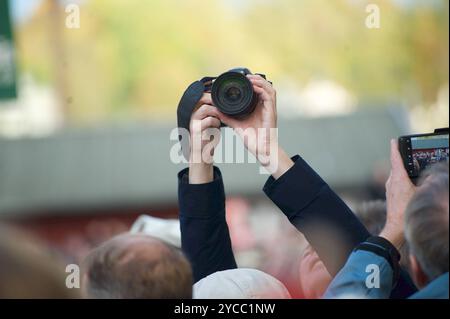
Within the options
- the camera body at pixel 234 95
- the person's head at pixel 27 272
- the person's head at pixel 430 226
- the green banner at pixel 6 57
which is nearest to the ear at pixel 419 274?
the person's head at pixel 430 226

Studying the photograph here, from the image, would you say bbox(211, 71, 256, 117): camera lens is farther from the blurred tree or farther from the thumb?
the blurred tree

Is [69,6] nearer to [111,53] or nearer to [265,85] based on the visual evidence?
[265,85]

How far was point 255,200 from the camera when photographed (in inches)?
440

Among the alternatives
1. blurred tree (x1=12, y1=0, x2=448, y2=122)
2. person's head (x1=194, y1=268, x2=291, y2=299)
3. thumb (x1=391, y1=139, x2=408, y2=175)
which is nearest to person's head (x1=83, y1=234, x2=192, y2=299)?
person's head (x1=194, y1=268, x2=291, y2=299)

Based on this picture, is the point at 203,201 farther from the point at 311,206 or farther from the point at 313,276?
the point at 313,276

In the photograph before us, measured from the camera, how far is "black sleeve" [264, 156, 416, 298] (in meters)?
1.79

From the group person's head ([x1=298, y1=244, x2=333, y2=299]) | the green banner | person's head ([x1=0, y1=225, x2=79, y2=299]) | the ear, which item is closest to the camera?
person's head ([x1=0, y1=225, x2=79, y2=299])

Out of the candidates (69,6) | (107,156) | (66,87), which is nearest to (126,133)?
(107,156)

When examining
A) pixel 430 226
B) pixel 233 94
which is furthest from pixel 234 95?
pixel 430 226

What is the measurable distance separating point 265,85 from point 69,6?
2.53 feet

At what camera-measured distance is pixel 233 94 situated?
188 cm

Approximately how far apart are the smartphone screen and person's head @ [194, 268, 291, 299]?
1.25 feet

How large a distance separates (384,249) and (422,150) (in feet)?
0.87

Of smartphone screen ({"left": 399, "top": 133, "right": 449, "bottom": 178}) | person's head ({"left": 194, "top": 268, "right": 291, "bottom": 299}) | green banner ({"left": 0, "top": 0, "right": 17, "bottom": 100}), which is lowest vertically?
person's head ({"left": 194, "top": 268, "right": 291, "bottom": 299})
